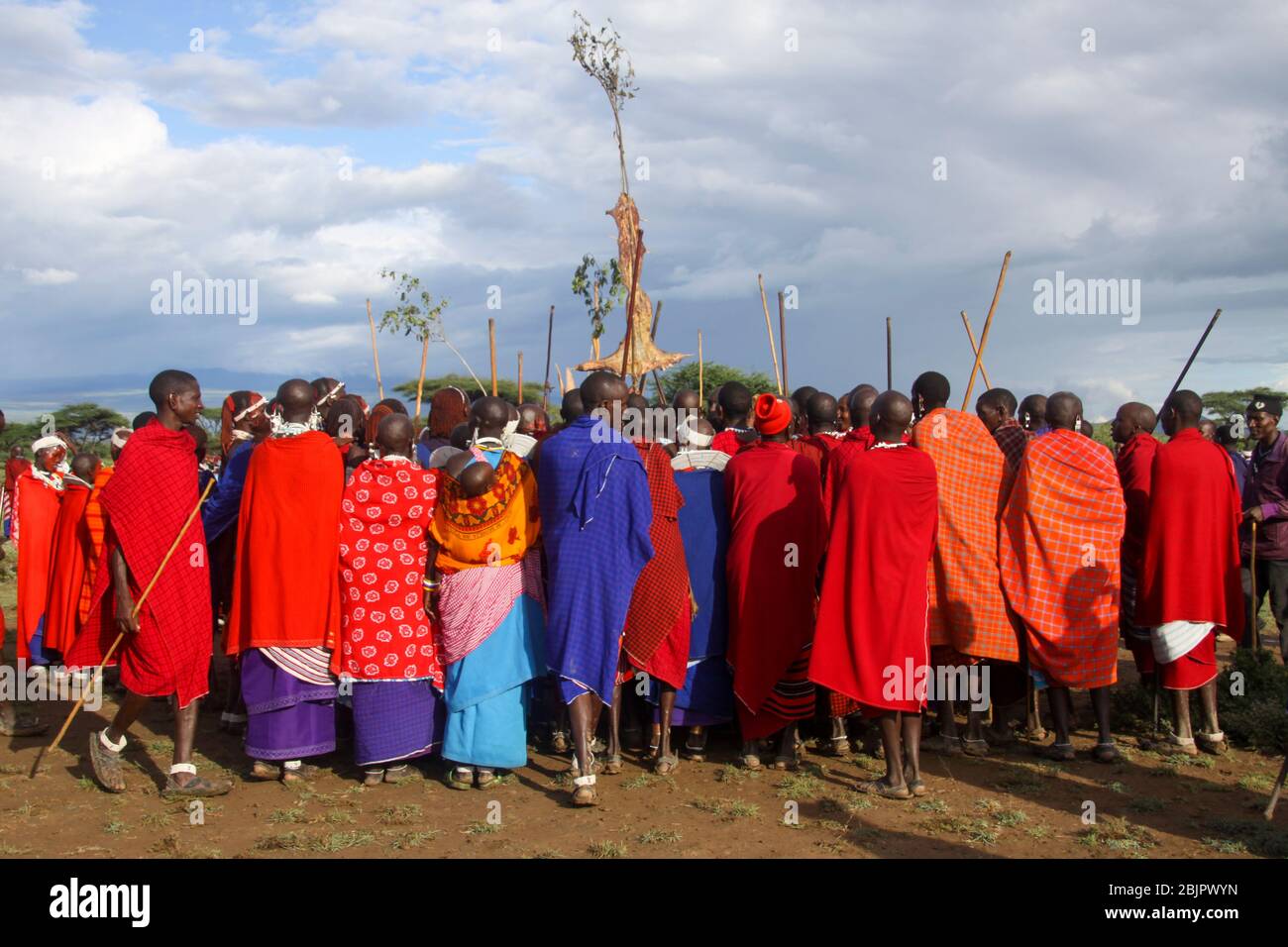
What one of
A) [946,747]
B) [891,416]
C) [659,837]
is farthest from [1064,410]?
[659,837]

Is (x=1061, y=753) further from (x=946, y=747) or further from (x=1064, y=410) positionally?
(x=1064, y=410)

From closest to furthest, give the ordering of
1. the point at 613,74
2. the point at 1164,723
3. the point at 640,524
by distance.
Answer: the point at 640,524, the point at 1164,723, the point at 613,74

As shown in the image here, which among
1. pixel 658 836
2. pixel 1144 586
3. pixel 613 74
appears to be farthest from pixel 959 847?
pixel 613 74

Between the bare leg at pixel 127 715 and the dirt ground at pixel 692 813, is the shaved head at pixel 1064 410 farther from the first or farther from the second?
the bare leg at pixel 127 715

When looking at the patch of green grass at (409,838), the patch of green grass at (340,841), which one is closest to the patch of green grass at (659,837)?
the patch of green grass at (409,838)

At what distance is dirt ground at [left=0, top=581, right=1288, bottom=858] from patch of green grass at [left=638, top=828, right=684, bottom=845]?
0.02 metres

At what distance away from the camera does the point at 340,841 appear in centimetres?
545

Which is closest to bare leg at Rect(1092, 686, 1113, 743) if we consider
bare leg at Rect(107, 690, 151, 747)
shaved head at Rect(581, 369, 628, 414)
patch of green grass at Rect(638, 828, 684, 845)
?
patch of green grass at Rect(638, 828, 684, 845)

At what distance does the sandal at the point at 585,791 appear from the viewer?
5992 mm

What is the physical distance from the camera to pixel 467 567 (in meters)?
6.35
